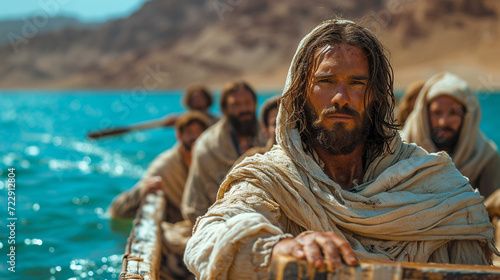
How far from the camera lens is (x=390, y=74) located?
2.83m

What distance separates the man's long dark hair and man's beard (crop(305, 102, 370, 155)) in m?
0.03

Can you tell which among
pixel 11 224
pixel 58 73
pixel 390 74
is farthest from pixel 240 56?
pixel 390 74

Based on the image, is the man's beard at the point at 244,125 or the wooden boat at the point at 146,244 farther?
the man's beard at the point at 244,125

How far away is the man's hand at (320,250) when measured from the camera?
205cm

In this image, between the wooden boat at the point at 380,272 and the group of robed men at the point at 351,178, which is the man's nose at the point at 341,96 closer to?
the group of robed men at the point at 351,178

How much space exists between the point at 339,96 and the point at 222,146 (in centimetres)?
400

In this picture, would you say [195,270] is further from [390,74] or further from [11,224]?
[11,224]

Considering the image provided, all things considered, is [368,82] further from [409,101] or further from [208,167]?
[409,101]

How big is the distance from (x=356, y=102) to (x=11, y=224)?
6.53 meters

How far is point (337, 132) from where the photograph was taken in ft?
8.80

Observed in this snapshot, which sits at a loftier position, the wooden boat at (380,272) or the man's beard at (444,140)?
the man's beard at (444,140)

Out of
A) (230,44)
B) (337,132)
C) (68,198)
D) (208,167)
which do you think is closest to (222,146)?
(208,167)

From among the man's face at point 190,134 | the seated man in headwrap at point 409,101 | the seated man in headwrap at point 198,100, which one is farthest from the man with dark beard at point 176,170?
the seated man in headwrap at point 409,101

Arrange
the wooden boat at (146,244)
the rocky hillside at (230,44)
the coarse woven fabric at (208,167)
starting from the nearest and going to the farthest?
the wooden boat at (146,244) < the coarse woven fabric at (208,167) < the rocky hillside at (230,44)
